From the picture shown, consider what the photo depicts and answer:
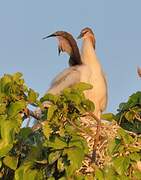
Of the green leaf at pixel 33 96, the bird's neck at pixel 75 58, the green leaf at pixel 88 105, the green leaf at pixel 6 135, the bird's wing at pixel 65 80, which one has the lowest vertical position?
the green leaf at pixel 6 135

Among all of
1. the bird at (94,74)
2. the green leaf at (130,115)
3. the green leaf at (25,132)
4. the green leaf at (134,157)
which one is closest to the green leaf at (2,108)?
the green leaf at (25,132)

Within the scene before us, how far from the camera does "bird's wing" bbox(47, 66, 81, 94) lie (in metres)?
7.53

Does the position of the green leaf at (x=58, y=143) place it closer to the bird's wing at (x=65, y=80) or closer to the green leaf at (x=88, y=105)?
the green leaf at (x=88, y=105)

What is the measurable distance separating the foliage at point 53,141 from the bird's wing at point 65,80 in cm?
288

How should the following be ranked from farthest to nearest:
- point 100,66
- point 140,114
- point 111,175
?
point 100,66, point 140,114, point 111,175

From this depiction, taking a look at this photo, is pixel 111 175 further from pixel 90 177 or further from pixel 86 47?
pixel 86 47

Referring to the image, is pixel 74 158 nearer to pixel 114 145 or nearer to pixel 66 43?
pixel 114 145

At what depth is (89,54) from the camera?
26.6ft

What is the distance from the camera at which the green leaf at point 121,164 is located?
4.06m

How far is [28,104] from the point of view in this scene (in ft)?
14.5

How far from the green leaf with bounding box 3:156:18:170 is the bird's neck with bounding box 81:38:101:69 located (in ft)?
11.9

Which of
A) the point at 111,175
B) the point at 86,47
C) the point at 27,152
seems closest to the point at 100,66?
the point at 86,47

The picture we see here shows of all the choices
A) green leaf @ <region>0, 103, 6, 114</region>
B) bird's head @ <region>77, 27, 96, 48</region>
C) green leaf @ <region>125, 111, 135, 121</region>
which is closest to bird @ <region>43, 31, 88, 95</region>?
bird's head @ <region>77, 27, 96, 48</region>

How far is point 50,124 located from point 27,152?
1.22 ft
